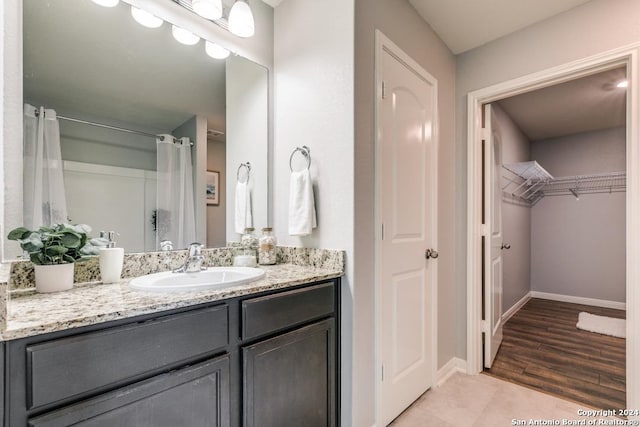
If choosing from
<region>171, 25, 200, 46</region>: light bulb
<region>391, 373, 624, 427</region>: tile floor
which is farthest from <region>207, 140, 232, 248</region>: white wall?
<region>391, 373, 624, 427</region>: tile floor

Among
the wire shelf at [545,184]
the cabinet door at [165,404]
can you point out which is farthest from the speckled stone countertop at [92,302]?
the wire shelf at [545,184]

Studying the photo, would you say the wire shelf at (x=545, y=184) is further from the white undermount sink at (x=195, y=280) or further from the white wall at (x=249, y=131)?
the white undermount sink at (x=195, y=280)

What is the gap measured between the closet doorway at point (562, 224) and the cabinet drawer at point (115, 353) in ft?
7.29

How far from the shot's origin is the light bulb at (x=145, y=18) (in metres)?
1.39

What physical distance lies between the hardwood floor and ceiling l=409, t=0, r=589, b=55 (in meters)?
2.40

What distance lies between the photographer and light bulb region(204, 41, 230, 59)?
5.41 ft

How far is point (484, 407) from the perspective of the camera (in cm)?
183

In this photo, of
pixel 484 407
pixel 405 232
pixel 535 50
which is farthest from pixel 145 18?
pixel 484 407

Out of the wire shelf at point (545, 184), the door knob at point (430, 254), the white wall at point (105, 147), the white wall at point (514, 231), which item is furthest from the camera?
the wire shelf at point (545, 184)

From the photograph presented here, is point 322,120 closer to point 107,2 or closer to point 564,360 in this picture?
point 107,2

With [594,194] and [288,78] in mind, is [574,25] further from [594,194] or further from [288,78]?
[594,194]

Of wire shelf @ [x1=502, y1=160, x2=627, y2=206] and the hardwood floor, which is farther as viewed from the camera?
wire shelf @ [x1=502, y1=160, x2=627, y2=206]

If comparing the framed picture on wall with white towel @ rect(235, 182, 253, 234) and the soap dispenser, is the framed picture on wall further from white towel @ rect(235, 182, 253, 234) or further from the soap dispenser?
the soap dispenser

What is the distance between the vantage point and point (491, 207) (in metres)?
2.34
